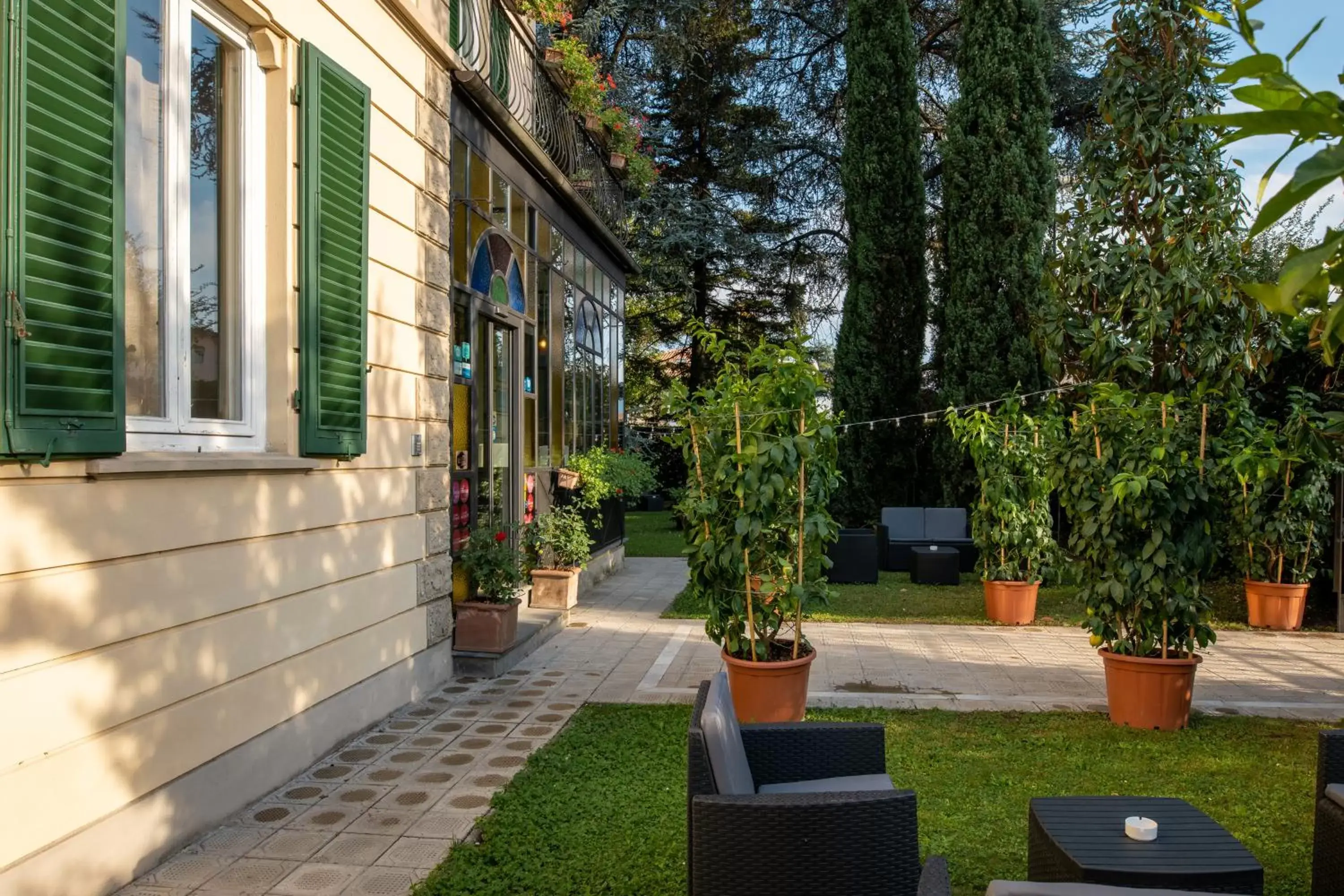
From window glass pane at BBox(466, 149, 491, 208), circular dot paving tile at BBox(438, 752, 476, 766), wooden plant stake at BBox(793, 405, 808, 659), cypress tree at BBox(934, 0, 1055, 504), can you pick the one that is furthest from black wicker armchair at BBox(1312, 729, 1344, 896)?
cypress tree at BBox(934, 0, 1055, 504)

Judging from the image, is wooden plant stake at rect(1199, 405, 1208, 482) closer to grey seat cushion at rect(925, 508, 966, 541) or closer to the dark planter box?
the dark planter box

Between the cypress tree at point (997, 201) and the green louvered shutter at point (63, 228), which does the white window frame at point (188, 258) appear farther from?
the cypress tree at point (997, 201)

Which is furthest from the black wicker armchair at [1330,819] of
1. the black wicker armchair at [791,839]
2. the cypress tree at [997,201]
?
the cypress tree at [997,201]

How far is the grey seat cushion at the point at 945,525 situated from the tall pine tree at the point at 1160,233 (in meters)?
5.91

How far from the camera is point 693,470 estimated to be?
5664 millimetres

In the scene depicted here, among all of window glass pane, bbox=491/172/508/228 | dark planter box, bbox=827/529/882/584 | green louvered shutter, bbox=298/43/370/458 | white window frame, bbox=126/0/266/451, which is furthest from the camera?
dark planter box, bbox=827/529/882/584

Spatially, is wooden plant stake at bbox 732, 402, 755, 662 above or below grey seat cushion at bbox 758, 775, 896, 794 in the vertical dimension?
above

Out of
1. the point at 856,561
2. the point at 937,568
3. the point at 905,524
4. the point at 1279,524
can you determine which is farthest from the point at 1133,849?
the point at 905,524

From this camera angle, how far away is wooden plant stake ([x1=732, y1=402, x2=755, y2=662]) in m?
5.33

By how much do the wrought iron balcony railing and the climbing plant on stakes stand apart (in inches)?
126

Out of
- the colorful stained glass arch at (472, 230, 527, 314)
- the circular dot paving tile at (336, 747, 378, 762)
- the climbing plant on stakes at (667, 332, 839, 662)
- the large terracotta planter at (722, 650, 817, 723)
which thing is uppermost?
the colorful stained glass arch at (472, 230, 527, 314)

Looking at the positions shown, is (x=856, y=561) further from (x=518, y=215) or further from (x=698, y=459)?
(x=698, y=459)

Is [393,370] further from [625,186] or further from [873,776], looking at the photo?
[625,186]

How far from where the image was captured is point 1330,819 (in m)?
2.96
